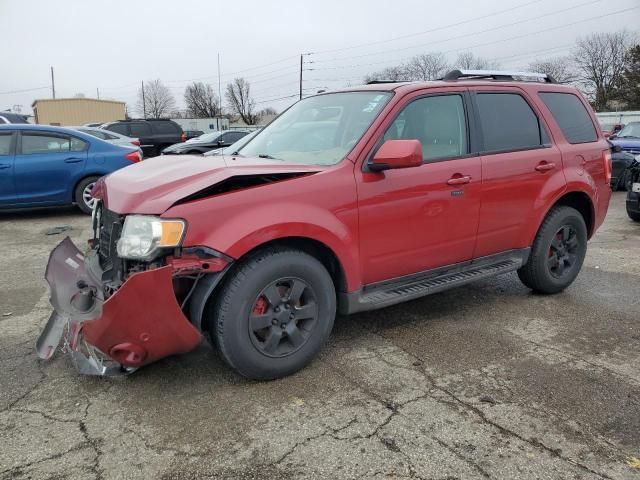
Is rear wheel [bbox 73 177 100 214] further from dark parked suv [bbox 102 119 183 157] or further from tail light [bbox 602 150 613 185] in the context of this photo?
dark parked suv [bbox 102 119 183 157]

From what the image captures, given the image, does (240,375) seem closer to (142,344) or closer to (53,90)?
(142,344)

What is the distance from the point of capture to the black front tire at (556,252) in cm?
463

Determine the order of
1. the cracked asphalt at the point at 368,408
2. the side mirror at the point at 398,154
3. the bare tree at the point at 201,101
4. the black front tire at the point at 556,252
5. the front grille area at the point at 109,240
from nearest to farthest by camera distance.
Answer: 1. the cracked asphalt at the point at 368,408
2. the front grille area at the point at 109,240
3. the side mirror at the point at 398,154
4. the black front tire at the point at 556,252
5. the bare tree at the point at 201,101

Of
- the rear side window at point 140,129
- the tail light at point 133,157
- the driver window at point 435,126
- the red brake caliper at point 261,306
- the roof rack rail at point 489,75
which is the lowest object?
the red brake caliper at point 261,306

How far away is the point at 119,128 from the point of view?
61.6 ft

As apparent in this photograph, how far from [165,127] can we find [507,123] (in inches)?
674

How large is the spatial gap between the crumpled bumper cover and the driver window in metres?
1.82

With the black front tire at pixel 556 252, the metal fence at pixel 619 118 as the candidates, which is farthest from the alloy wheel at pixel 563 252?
the metal fence at pixel 619 118

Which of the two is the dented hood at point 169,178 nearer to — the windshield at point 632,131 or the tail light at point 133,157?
the tail light at point 133,157

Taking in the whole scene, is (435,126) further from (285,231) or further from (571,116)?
(571,116)

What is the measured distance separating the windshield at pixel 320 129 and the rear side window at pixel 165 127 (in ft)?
53.1

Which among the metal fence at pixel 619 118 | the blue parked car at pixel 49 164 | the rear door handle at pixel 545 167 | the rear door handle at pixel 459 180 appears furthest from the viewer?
the metal fence at pixel 619 118

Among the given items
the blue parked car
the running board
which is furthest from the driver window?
the blue parked car

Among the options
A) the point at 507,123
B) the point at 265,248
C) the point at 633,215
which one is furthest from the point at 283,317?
the point at 633,215
